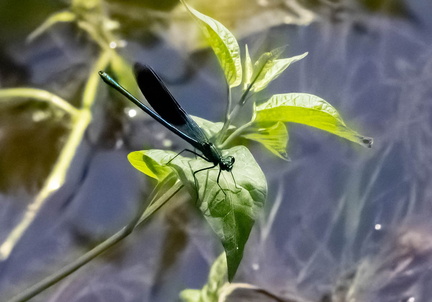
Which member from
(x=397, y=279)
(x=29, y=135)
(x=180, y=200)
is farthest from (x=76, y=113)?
(x=397, y=279)

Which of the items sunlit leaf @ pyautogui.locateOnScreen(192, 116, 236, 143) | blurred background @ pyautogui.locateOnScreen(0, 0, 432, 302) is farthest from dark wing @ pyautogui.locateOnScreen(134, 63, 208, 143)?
blurred background @ pyautogui.locateOnScreen(0, 0, 432, 302)

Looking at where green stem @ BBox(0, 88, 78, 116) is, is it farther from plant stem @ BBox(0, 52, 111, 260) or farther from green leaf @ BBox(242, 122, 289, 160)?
green leaf @ BBox(242, 122, 289, 160)

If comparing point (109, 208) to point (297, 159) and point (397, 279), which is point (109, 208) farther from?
point (397, 279)

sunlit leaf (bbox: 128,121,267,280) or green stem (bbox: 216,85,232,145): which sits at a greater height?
green stem (bbox: 216,85,232,145)

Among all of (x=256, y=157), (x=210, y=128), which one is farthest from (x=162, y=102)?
(x=256, y=157)

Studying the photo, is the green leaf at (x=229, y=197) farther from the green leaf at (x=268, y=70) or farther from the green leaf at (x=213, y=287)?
the green leaf at (x=213, y=287)

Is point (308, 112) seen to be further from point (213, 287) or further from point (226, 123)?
point (213, 287)
